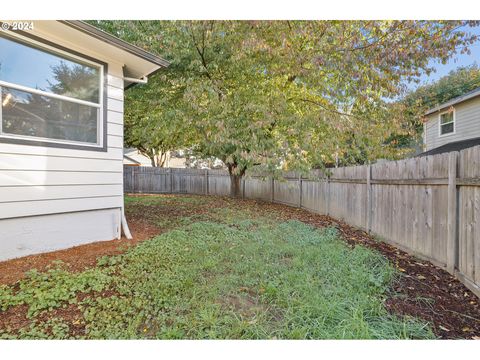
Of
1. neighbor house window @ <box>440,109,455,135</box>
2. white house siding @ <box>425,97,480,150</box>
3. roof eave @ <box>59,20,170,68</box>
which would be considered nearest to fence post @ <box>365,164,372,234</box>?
roof eave @ <box>59,20,170,68</box>

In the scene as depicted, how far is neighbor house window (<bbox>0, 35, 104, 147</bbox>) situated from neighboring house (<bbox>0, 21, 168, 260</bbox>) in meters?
0.01

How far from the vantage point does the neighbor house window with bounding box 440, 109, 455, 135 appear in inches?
429

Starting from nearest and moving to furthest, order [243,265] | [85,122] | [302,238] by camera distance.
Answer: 1. [243,265]
2. [85,122]
3. [302,238]

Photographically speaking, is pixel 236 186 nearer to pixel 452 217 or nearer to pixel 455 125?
pixel 452 217

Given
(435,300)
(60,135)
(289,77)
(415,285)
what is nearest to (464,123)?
(289,77)

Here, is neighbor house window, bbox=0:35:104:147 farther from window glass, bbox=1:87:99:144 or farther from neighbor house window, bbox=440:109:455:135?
neighbor house window, bbox=440:109:455:135

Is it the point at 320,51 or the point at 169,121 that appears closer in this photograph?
the point at 320,51

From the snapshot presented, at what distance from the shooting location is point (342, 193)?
6.09 meters

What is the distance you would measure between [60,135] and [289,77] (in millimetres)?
5656

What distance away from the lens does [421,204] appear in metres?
3.43

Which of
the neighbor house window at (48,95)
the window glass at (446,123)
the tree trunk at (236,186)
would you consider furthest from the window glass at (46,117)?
the window glass at (446,123)

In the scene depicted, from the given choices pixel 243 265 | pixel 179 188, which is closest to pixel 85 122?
pixel 243 265

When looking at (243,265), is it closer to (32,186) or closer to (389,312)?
(389,312)

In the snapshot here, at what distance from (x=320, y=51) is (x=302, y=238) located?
12.4 ft
